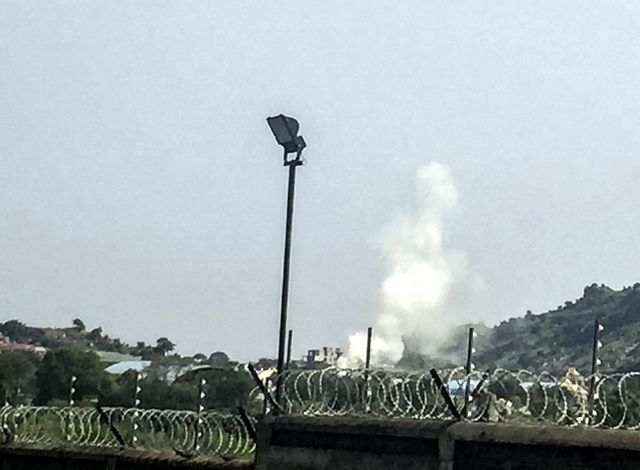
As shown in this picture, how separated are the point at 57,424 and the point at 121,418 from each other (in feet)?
5.41

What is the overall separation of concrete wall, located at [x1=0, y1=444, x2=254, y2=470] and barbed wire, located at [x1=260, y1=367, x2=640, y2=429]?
47.2 inches

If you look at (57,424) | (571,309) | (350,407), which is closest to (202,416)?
(350,407)

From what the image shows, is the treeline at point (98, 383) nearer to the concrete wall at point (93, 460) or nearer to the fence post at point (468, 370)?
the concrete wall at point (93, 460)

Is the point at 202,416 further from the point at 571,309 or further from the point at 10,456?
the point at 571,309

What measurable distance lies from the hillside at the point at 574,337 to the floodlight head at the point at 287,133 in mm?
49524

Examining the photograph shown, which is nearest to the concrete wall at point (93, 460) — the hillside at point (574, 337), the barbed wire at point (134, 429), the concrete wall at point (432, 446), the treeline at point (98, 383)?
the barbed wire at point (134, 429)

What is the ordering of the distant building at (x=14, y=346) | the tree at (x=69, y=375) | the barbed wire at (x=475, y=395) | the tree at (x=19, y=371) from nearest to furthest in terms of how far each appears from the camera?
the barbed wire at (x=475, y=395) → the tree at (x=69, y=375) → the tree at (x=19, y=371) → the distant building at (x=14, y=346)

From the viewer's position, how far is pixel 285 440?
11641 mm

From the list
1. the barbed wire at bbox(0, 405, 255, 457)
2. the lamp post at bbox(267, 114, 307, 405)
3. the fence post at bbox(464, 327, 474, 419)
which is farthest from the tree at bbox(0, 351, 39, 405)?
the fence post at bbox(464, 327, 474, 419)

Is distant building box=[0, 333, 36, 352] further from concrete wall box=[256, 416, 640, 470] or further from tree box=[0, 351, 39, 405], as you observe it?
concrete wall box=[256, 416, 640, 470]

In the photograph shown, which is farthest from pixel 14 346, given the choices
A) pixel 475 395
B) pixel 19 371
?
pixel 475 395

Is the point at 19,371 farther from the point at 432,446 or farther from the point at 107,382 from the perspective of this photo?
the point at 432,446

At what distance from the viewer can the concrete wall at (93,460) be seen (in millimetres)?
12682

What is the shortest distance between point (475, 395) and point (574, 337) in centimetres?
9357
